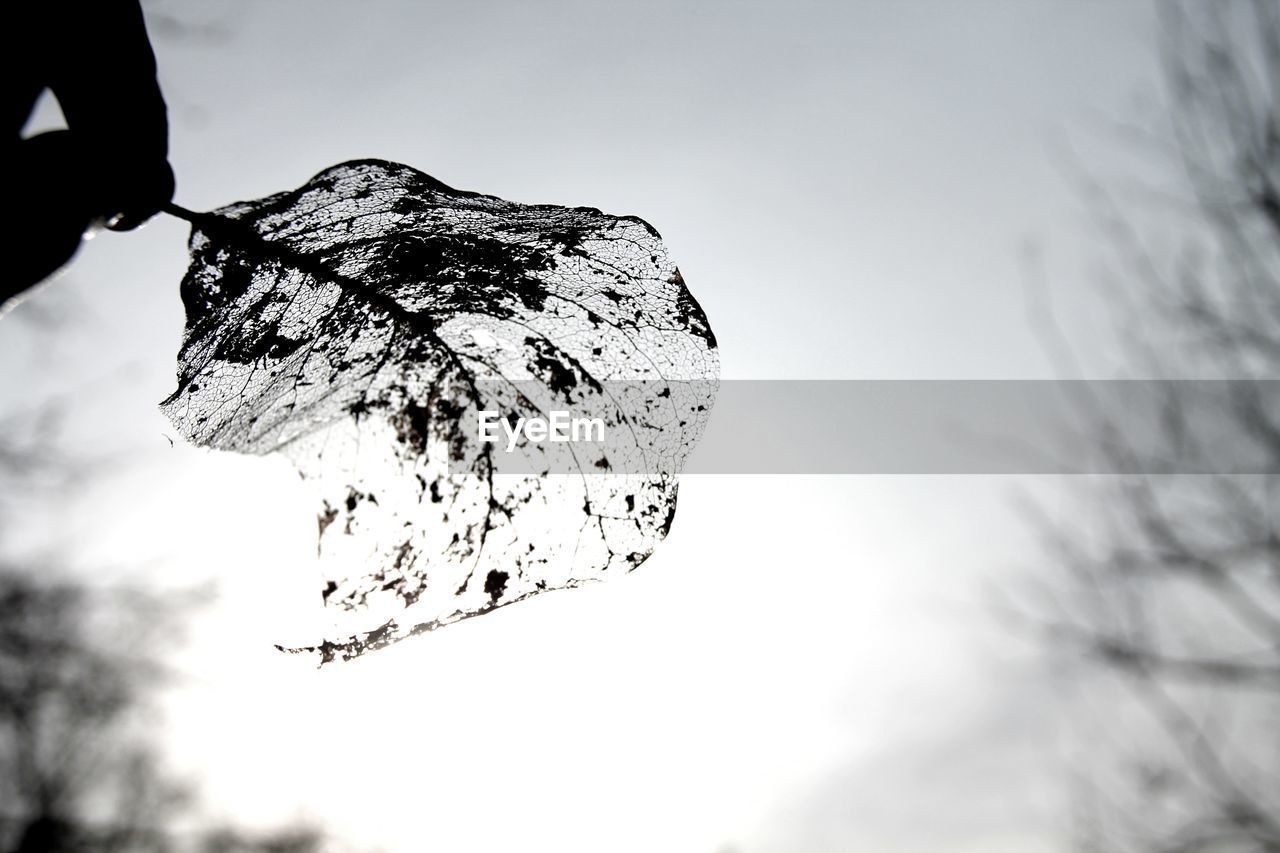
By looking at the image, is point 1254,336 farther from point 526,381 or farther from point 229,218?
point 229,218

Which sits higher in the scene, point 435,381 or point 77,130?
point 77,130

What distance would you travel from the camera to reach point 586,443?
154 cm

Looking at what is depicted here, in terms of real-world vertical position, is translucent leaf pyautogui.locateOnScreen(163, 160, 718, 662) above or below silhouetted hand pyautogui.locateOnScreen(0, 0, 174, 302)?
below

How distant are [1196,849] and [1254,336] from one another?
2.62 meters

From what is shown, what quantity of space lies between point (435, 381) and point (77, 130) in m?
0.68

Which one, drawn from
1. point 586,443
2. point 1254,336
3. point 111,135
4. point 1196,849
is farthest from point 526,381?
point 1196,849

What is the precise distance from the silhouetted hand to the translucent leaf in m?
0.43

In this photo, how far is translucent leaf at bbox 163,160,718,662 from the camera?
4.42ft

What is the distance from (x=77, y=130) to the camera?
0.85 m

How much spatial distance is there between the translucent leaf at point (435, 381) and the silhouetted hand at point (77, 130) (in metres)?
0.43

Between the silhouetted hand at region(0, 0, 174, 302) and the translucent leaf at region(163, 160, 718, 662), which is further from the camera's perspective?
the translucent leaf at region(163, 160, 718, 662)

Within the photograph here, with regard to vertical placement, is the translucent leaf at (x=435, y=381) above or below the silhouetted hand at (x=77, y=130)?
below

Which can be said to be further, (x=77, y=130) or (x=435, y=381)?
(x=435, y=381)

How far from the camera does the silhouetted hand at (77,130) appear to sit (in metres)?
0.77
